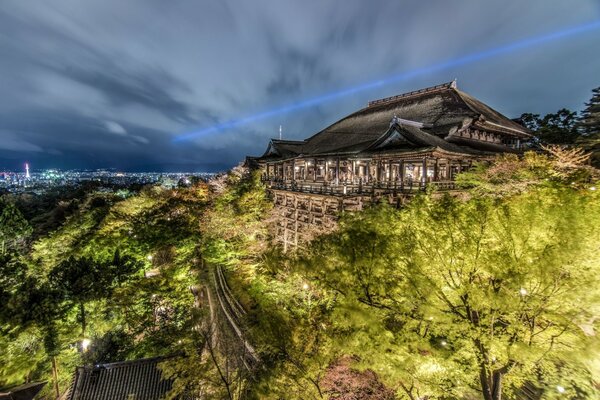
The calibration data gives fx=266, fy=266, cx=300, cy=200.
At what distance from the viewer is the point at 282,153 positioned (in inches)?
1198

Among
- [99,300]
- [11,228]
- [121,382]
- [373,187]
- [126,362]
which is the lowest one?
[121,382]

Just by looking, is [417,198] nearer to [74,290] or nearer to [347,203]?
[347,203]

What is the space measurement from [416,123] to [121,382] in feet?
92.6

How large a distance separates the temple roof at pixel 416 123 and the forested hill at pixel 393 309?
6.53 m

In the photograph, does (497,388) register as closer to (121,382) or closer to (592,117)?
(121,382)

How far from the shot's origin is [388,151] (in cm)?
1825

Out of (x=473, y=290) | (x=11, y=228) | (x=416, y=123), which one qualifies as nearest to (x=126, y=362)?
(x=473, y=290)

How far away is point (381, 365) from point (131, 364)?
14193 mm

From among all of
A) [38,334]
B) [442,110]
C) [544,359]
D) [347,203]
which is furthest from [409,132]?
[38,334]

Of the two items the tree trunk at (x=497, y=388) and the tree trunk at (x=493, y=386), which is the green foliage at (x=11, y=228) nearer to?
the tree trunk at (x=493, y=386)

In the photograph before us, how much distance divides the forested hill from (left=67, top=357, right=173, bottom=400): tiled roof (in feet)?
5.90

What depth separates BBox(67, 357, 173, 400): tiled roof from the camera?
14164mm

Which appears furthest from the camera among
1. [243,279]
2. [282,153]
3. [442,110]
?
[282,153]

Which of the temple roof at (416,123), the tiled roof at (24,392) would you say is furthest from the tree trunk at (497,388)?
the tiled roof at (24,392)
